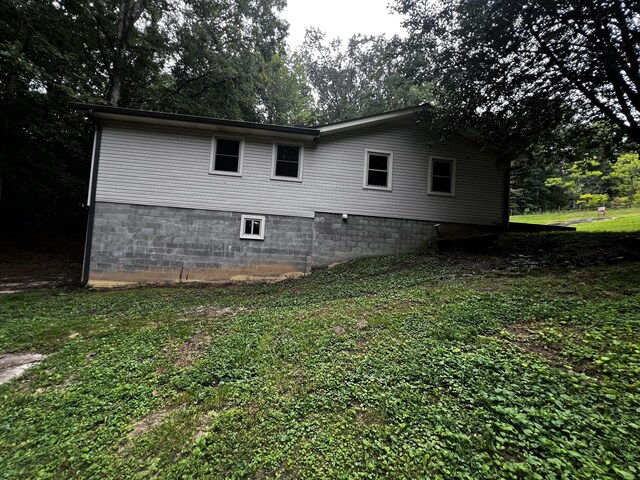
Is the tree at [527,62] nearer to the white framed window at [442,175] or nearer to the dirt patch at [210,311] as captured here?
the white framed window at [442,175]

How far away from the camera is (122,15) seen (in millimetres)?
12789

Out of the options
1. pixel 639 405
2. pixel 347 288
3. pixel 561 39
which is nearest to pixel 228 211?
pixel 347 288

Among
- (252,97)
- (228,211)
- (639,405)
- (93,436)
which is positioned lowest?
(93,436)

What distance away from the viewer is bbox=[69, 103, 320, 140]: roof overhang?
26.4ft

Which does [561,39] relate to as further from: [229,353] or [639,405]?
[229,353]

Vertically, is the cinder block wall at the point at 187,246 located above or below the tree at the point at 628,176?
below

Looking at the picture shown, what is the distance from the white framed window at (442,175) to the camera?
380 inches

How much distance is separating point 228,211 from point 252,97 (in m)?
10.9

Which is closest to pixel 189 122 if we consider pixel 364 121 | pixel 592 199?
pixel 364 121

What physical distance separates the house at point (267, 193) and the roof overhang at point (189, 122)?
34mm

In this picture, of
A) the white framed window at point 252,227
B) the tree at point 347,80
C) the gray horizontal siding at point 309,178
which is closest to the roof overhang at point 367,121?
the gray horizontal siding at point 309,178

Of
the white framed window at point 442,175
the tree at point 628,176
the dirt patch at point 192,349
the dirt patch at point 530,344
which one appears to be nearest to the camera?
the dirt patch at point 530,344

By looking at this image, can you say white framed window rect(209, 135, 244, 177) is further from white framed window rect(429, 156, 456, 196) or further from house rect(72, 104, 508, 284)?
white framed window rect(429, 156, 456, 196)

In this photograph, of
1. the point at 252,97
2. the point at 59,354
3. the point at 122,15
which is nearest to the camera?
the point at 59,354
